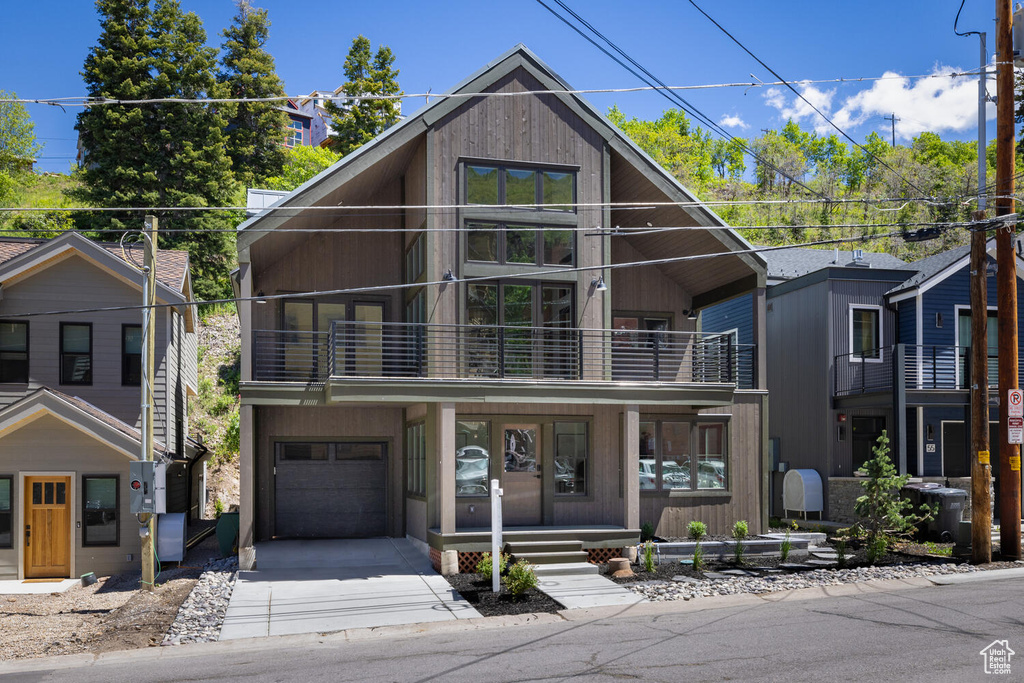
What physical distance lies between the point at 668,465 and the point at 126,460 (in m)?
11.9

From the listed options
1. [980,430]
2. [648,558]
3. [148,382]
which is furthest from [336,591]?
[980,430]

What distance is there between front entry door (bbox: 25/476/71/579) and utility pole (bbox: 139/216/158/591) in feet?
11.4

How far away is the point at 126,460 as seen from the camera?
1861 cm

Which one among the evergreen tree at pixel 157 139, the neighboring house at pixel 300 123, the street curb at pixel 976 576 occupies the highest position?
the neighboring house at pixel 300 123

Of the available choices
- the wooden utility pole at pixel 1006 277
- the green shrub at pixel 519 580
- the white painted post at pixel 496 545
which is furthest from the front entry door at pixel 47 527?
the wooden utility pole at pixel 1006 277

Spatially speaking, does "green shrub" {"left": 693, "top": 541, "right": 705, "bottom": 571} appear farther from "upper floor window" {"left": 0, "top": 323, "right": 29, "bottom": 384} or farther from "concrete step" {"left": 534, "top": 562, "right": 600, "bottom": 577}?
"upper floor window" {"left": 0, "top": 323, "right": 29, "bottom": 384}

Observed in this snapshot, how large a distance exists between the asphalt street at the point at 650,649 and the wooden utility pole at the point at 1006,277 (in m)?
3.74

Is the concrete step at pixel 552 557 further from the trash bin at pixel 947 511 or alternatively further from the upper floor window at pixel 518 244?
the trash bin at pixel 947 511

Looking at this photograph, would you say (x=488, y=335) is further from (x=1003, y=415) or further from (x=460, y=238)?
(x=1003, y=415)

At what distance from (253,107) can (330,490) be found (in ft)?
116

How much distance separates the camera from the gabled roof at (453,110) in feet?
55.9

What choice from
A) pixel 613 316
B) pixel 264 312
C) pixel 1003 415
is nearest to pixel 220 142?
pixel 264 312

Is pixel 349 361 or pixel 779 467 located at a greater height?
pixel 349 361

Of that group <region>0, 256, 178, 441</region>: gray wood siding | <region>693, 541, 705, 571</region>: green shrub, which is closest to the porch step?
<region>693, 541, 705, 571</region>: green shrub
